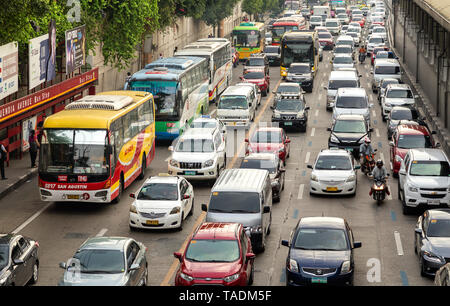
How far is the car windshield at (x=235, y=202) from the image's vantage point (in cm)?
2389

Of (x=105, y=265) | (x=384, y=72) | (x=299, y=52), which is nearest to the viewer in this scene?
(x=105, y=265)

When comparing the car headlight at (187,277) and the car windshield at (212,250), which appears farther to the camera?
the car windshield at (212,250)

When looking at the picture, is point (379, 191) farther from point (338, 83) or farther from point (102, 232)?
point (338, 83)

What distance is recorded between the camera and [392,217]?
1095 inches

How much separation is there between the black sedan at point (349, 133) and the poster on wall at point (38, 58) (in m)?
12.2

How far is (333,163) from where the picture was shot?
31.0 m

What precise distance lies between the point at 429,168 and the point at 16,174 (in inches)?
617

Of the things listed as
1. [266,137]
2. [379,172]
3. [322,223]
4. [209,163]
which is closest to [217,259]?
[322,223]

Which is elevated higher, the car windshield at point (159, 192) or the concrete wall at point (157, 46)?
the concrete wall at point (157, 46)

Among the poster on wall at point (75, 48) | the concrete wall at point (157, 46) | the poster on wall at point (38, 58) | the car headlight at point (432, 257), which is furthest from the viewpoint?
the concrete wall at point (157, 46)

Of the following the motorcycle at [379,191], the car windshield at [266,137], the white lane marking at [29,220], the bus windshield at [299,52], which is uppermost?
the bus windshield at [299,52]

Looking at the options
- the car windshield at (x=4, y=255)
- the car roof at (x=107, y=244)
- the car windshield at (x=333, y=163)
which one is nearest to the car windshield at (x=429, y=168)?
the car windshield at (x=333, y=163)

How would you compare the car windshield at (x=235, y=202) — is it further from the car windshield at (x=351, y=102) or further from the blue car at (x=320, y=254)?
the car windshield at (x=351, y=102)

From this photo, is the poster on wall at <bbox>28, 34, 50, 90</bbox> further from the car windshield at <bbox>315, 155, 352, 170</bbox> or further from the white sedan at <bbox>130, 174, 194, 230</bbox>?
the car windshield at <bbox>315, 155, 352, 170</bbox>
